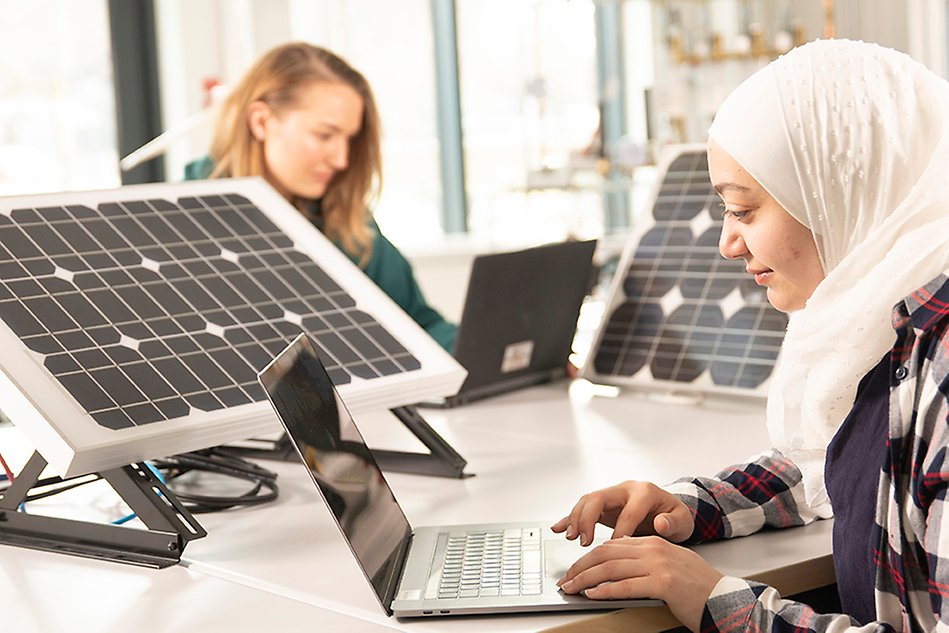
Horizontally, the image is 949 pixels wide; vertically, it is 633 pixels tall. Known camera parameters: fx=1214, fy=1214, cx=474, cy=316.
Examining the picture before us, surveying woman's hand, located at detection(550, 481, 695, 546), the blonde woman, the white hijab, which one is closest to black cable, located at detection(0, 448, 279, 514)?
woman's hand, located at detection(550, 481, 695, 546)

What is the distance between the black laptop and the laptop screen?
727 mm

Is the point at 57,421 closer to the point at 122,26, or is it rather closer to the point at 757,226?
the point at 757,226

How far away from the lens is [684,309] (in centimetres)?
209

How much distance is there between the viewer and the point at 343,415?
1270 millimetres

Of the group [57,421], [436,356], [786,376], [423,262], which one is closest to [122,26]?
[423,262]

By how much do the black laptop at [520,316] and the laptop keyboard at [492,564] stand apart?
2.56 ft

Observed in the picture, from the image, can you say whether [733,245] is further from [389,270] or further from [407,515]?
[389,270]

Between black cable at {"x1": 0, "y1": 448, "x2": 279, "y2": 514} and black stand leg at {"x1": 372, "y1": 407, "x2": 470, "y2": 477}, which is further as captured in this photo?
black stand leg at {"x1": 372, "y1": 407, "x2": 470, "y2": 477}

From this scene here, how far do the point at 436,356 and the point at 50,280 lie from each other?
50 centimetres

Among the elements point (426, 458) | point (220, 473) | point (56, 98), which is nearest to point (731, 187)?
point (426, 458)

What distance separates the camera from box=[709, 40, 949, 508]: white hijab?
1.02 m

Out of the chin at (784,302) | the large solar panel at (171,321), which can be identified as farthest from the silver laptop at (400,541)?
the chin at (784,302)

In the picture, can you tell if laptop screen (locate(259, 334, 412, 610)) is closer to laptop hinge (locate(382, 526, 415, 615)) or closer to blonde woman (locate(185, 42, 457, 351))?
laptop hinge (locate(382, 526, 415, 615))

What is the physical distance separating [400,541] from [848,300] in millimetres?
492
